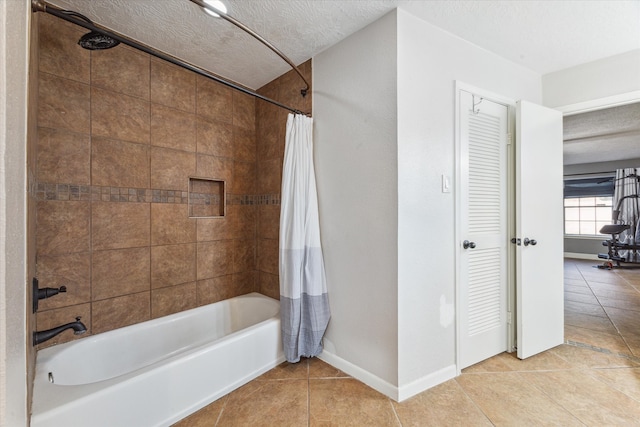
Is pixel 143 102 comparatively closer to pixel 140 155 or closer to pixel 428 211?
pixel 140 155

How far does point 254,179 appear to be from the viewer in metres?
2.86

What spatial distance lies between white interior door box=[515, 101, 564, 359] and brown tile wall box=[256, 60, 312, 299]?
77.0 inches

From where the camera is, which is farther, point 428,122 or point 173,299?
point 173,299

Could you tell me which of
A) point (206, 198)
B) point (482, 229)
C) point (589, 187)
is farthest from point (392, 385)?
point (589, 187)

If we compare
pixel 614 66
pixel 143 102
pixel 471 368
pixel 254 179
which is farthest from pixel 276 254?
pixel 614 66

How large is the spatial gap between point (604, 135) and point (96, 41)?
6.30 meters

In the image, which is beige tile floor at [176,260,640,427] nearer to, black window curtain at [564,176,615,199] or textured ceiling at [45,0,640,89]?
textured ceiling at [45,0,640,89]

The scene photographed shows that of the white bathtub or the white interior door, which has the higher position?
the white interior door

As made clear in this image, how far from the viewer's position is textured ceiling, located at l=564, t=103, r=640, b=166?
3.37 m

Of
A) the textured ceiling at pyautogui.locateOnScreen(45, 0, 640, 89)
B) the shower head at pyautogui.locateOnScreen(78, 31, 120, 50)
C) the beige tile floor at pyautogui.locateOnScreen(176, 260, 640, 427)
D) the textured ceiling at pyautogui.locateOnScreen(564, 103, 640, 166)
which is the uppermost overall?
the textured ceiling at pyautogui.locateOnScreen(45, 0, 640, 89)

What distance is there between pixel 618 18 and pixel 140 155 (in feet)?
11.2

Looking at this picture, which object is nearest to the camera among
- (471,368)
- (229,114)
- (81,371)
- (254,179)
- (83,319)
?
(81,371)

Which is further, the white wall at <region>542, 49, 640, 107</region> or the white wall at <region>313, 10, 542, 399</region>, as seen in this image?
the white wall at <region>542, 49, 640, 107</region>

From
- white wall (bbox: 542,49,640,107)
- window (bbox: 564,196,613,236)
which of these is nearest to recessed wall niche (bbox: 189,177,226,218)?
white wall (bbox: 542,49,640,107)
